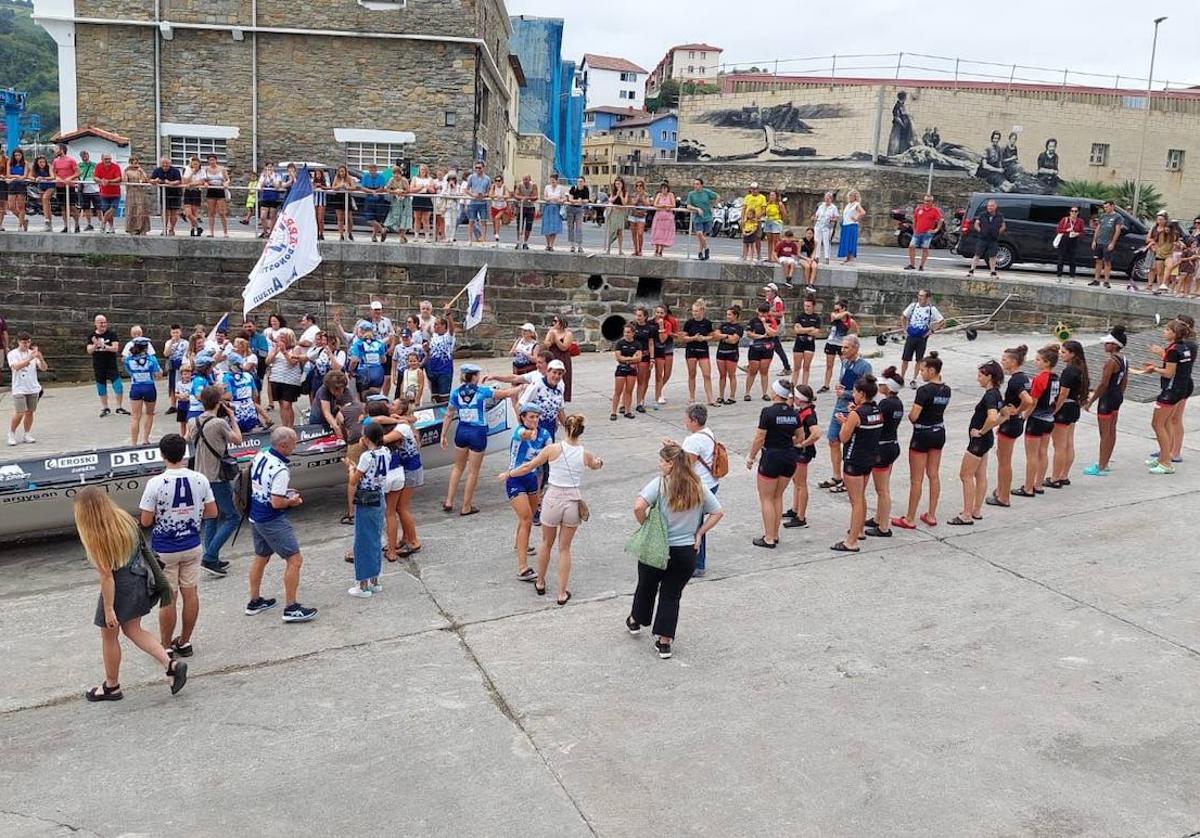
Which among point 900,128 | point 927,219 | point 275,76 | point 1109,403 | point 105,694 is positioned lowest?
point 105,694

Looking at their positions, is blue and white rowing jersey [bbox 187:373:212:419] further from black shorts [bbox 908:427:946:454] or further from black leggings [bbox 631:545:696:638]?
black shorts [bbox 908:427:946:454]

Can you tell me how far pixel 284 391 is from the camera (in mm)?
12641

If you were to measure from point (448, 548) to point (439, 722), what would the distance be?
3.13m

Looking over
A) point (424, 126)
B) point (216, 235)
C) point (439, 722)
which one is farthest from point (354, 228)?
point (439, 722)

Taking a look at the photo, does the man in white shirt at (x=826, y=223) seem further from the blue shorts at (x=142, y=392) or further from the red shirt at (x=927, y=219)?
the blue shorts at (x=142, y=392)

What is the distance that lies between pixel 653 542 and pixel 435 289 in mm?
13163

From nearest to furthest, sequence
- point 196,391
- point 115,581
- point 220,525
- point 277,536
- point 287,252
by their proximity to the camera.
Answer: point 115,581
point 277,536
point 220,525
point 196,391
point 287,252

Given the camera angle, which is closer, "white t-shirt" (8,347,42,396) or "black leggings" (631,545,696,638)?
"black leggings" (631,545,696,638)

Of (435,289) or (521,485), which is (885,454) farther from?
(435,289)

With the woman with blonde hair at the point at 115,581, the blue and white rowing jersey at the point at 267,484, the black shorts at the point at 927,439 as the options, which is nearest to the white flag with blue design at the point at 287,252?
the blue and white rowing jersey at the point at 267,484

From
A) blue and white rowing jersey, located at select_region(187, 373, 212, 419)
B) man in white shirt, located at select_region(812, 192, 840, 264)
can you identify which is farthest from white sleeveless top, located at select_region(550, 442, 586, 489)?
man in white shirt, located at select_region(812, 192, 840, 264)

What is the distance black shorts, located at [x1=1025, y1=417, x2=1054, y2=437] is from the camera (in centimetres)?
954

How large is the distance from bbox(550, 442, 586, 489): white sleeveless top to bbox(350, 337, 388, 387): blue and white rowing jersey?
21.0ft

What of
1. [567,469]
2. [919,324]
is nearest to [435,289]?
[919,324]
